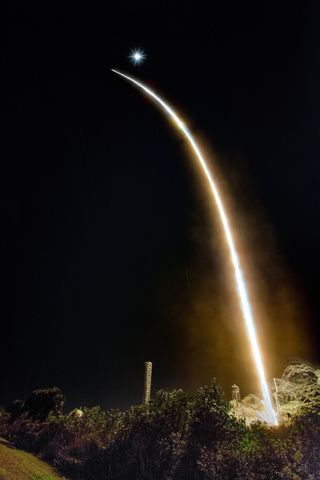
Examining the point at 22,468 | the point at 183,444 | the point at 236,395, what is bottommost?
the point at 22,468

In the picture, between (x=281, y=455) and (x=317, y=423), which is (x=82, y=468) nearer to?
(x=281, y=455)

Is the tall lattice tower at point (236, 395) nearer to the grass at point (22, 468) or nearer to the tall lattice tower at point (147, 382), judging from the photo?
the tall lattice tower at point (147, 382)

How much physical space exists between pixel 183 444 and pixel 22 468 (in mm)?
9746

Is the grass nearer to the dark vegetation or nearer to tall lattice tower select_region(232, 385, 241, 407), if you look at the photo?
the dark vegetation

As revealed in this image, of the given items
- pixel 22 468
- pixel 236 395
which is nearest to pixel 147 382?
pixel 236 395

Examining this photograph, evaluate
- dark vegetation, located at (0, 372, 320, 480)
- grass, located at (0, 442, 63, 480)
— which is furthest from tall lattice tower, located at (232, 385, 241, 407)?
grass, located at (0, 442, 63, 480)

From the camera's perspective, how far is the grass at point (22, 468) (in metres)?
19.0

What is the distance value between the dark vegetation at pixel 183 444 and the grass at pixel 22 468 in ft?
5.18

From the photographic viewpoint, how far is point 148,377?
36.6 metres

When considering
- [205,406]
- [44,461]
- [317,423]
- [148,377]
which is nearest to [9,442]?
[44,461]

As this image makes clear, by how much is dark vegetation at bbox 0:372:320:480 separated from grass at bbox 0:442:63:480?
158 cm

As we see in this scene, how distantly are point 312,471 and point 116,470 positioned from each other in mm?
12248

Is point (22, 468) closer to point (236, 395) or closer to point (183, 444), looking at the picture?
point (183, 444)

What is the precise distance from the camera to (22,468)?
20.5m
